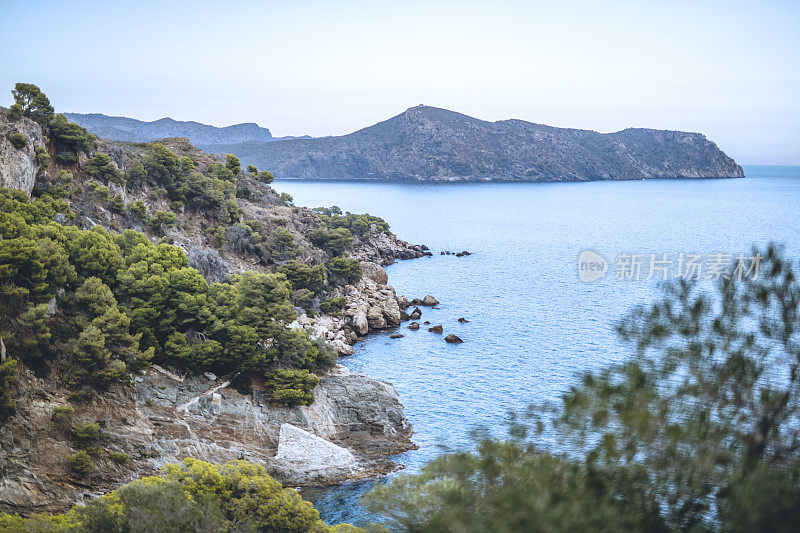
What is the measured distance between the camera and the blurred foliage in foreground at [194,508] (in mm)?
17547

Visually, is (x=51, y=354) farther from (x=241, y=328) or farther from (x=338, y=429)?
(x=338, y=429)

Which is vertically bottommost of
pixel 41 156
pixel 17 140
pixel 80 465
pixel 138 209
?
pixel 80 465

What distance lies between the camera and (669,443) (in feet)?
35.2

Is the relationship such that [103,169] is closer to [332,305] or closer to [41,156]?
[41,156]

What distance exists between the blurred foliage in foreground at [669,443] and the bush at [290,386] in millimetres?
24922

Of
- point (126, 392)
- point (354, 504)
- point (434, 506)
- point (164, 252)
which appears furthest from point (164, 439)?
point (434, 506)

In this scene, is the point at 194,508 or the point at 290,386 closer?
the point at 194,508

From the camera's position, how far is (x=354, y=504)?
30938mm

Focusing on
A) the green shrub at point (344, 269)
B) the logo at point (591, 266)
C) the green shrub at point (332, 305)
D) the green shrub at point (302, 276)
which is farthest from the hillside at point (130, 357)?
the logo at point (591, 266)

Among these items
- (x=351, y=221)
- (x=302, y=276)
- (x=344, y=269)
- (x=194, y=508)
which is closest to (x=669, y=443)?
(x=194, y=508)

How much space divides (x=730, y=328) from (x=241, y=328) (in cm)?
3366

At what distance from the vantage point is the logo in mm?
83062

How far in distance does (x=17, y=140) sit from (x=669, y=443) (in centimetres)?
5223

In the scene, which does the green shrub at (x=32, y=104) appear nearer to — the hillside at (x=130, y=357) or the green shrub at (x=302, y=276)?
the hillside at (x=130, y=357)
